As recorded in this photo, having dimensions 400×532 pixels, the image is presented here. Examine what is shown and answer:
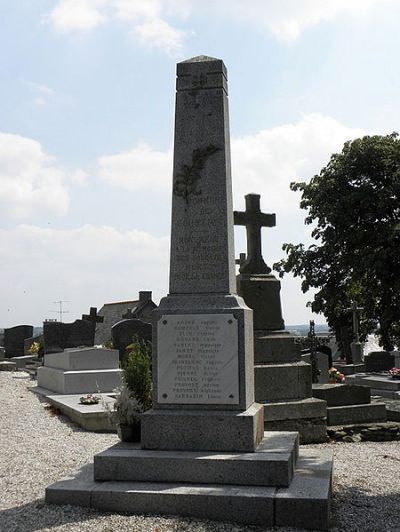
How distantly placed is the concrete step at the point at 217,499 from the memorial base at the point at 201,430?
1.53 feet

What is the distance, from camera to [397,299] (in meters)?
21.8

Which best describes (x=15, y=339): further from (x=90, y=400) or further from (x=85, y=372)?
(x=90, y=400)

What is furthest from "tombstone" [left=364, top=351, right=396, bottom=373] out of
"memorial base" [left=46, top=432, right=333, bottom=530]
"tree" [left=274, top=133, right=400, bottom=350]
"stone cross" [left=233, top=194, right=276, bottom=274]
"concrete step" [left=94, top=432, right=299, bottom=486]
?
"concrete step" [left=94, top=432, right=299, bottom=486]

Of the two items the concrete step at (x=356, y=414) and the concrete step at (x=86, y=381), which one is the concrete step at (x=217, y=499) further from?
the concrete step at (x=86, y=381)

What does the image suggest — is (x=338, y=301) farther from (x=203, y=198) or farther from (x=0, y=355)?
(x=203, y=198)

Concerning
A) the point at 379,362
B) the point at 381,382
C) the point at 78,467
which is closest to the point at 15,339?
the point at 379,362

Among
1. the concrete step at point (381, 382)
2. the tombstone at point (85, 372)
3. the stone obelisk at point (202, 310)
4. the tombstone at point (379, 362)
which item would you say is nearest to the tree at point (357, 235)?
the tombstone at point (379, 362)

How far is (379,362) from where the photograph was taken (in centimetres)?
2038

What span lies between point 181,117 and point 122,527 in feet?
12.6

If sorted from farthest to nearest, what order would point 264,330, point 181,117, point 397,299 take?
point 397,299 → point 264,330 → point 181,117

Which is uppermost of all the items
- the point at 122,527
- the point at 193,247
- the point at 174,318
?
the point at 193,247

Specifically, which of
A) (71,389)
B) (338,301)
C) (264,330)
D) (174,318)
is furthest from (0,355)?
(174,318)

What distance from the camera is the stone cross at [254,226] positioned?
960cm

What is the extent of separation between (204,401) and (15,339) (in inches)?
929
